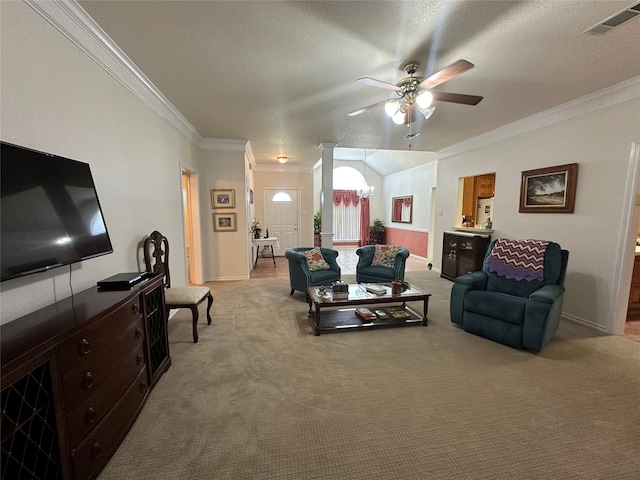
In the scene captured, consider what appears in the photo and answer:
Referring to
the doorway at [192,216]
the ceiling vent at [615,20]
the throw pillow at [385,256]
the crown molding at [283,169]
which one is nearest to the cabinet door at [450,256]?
the throw pillow at [385,256]

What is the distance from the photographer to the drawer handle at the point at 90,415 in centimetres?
132

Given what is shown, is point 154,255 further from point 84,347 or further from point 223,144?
point 223,144

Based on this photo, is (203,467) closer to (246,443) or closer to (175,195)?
(246,443)

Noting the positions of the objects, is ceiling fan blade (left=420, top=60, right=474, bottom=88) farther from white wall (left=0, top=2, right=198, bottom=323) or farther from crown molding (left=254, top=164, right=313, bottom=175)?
crown molding (left=254, top=164, right=313, bottom=175)

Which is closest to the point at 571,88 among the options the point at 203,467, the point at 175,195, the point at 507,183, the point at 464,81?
the point at 464,81

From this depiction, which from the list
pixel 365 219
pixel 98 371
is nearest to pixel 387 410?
pixel 98 371

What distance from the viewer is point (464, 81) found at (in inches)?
108

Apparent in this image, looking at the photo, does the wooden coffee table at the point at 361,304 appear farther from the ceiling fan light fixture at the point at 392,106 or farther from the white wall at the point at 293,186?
the white wall at the point at 293,186

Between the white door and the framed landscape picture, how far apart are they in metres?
5.51

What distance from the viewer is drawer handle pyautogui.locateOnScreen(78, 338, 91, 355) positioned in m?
1.29

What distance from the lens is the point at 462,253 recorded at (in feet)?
16.1

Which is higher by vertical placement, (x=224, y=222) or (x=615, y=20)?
(x=615, y=20)

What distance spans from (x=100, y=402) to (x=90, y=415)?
0.08 m

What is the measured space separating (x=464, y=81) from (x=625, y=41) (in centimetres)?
111
